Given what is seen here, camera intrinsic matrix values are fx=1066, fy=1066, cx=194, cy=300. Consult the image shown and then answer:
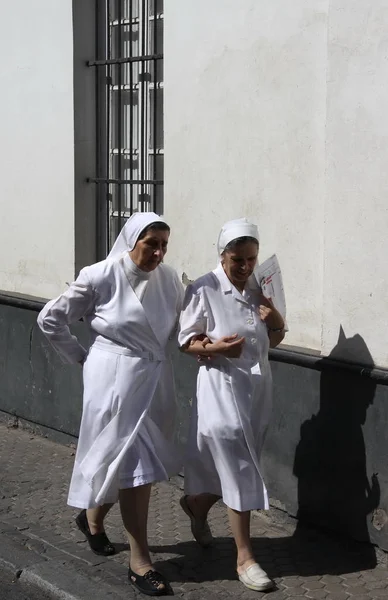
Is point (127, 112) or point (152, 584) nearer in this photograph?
point (152, 584)

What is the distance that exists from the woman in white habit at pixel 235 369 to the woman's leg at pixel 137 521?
0.41 m

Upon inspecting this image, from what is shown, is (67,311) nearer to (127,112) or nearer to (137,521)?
(137,521)

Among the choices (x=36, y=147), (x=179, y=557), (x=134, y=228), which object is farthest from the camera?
(x=36, y=147)

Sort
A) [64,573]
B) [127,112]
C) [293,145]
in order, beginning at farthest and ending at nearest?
1. [127,112]
2. [293,145]
3. [64,573]

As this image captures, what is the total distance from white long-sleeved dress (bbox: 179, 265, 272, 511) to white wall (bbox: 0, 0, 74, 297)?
9.81 ft

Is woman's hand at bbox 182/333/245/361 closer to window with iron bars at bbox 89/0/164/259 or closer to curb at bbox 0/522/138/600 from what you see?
curb at bbox 0/522/138/600

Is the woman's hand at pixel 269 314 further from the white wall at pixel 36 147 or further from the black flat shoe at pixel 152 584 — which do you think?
the white wall at pixel 36 147

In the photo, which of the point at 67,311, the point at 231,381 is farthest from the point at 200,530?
the point at 67,311

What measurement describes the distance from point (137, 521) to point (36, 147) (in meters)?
4.00

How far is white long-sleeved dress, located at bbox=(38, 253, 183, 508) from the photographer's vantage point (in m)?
5.30

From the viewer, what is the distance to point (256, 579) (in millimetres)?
5199

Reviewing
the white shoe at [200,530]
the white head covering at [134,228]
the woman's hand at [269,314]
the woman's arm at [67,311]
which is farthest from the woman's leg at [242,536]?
the white head covering at [134,228]

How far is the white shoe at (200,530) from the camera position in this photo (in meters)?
5.75

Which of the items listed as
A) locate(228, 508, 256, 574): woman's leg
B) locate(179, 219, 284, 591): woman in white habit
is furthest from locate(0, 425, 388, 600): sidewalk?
locate(179, 219, 284, 591): woman in white habit
